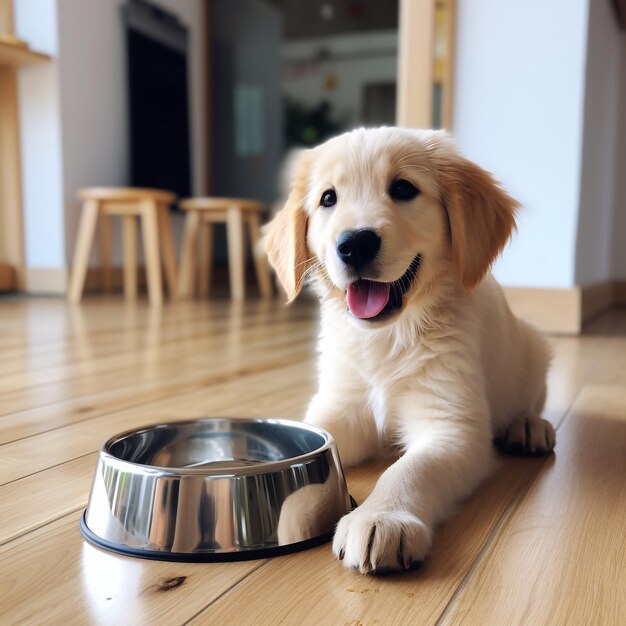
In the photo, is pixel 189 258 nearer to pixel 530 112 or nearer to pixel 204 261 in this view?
pixel 204 261

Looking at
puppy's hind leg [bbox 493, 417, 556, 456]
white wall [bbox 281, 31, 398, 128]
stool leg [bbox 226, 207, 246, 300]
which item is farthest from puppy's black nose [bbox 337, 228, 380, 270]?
white wall [bbox 281, 31, 398, 128]

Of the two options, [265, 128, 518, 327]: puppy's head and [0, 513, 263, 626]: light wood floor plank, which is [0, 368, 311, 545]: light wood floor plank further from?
[265, 128, 518, 327]: puppy's head

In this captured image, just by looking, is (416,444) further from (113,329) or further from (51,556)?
(113,329)

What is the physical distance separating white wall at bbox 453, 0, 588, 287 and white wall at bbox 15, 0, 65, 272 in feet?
10.3

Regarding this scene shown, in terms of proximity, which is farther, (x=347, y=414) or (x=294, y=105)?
(x=294, y=105)

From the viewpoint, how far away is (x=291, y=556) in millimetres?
926

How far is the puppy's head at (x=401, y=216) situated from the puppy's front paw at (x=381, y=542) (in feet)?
1.55

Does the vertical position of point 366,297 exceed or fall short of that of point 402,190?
it falls short

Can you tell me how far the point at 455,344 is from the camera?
1340 mm

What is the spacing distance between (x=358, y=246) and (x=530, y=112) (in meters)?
2.41

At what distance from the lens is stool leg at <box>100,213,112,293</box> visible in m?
5.50

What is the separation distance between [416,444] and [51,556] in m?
0.61

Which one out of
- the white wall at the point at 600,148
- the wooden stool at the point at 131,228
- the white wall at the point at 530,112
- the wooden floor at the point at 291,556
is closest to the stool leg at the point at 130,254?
the wooden stool at the point at 131,228

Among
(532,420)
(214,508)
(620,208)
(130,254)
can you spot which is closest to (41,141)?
(130,254)
